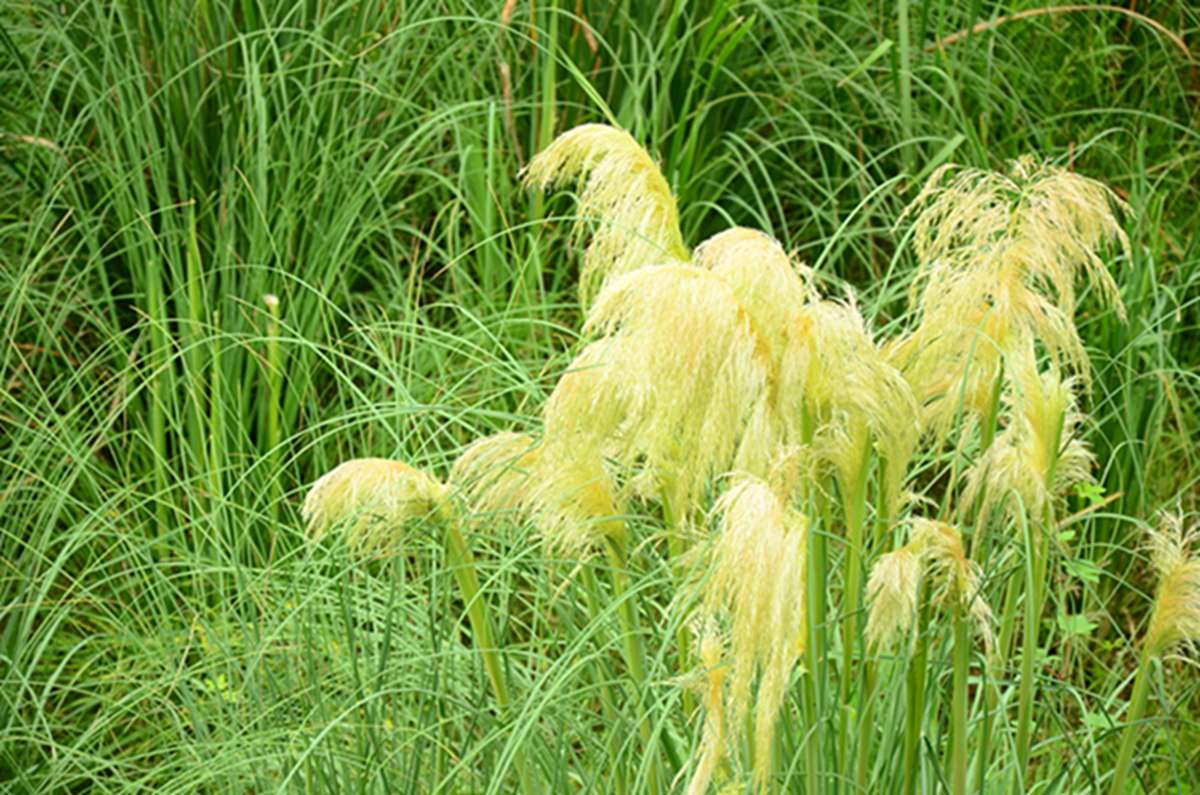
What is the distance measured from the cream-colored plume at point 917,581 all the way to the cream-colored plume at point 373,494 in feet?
1.67

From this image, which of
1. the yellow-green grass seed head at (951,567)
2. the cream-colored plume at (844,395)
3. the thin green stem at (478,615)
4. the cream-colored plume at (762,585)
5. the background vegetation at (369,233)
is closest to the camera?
the cream-colored plume at (762,585)

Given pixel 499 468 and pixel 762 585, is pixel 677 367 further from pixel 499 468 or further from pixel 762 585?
pixel 499 468

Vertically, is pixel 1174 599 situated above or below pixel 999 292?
below

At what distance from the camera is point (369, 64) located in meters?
4.43

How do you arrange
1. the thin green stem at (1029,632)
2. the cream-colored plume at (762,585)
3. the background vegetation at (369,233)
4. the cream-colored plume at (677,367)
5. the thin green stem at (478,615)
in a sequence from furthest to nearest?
the background vegetation at (369,233) < the thin green stem at (478,615) < the thin green stem at (1029,632) < the cream-colored plume at (677,367) < the cream-colored plume at (762,585)

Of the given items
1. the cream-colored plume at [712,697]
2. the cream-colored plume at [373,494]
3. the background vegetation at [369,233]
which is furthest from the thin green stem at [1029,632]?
the background vegetation at [369,233]

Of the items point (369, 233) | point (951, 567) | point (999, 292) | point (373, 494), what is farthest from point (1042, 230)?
point (369, 233)

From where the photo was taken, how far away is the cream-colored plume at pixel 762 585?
1.50 metres

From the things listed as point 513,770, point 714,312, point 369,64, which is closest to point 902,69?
point 369,64

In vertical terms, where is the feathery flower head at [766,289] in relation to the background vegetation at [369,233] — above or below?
above

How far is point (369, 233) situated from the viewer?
4.15m

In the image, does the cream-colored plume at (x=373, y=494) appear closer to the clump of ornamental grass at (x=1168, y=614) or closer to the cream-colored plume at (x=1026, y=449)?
the cream-colored plume at (x=1026, y=449)

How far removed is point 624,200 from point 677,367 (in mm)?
462

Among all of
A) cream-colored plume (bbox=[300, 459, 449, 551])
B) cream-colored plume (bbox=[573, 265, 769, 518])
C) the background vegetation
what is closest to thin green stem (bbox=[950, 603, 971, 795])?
cream-colored plume (bbox=[573, 265, 769, 518])
